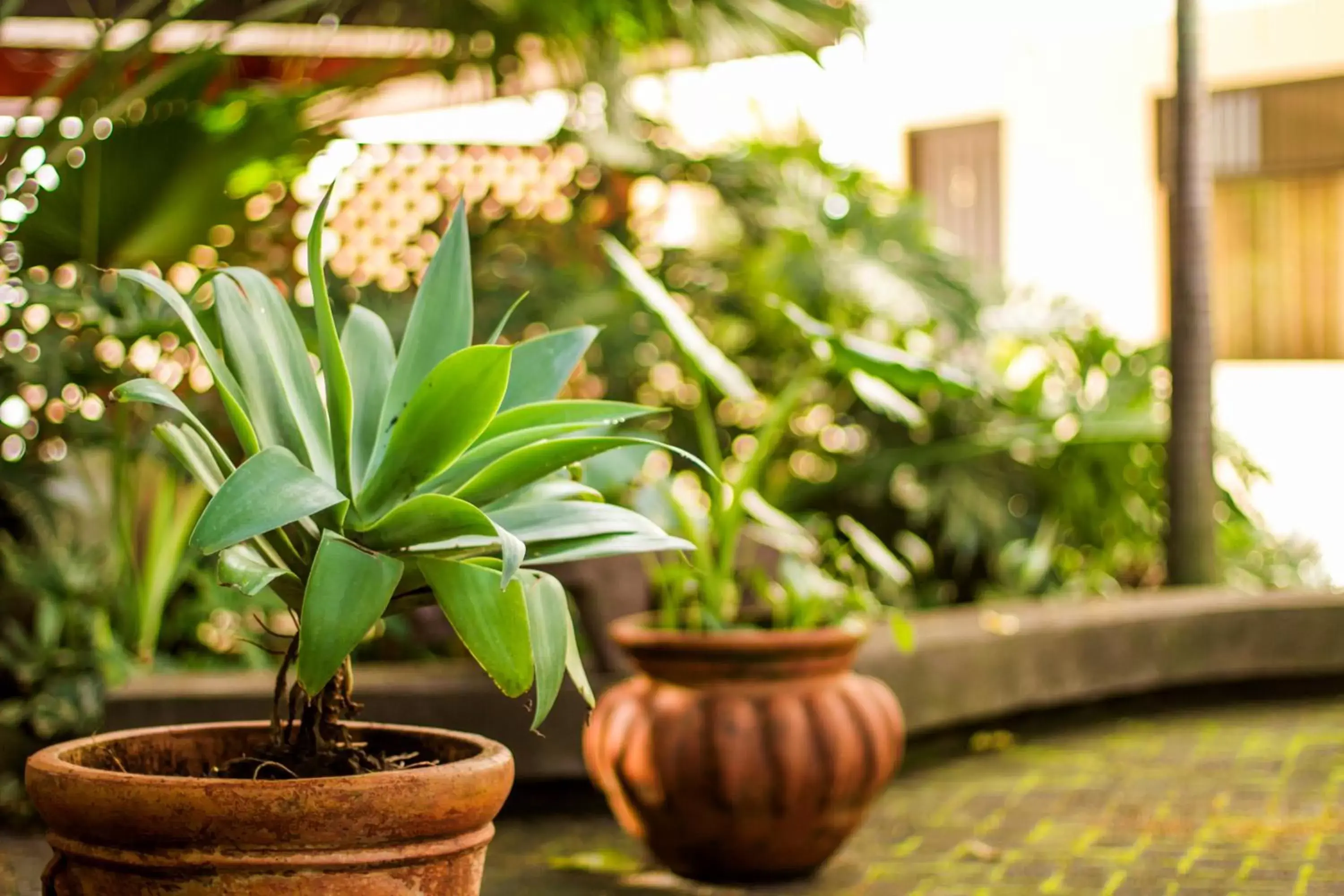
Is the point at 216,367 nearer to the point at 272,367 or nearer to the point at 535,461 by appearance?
the point at 272,367

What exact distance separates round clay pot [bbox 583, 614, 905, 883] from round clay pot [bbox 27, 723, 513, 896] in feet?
5.32

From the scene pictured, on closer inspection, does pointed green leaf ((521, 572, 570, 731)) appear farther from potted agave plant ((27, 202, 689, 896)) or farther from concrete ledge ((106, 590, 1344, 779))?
concrete ledge ((106, 590, 1344, 779))

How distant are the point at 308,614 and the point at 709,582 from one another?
6.80 feet

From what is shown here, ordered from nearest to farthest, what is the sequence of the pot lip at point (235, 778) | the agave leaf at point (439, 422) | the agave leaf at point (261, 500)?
the agave leaf at point (261, 500), the pot lip at point (235, 778), the agave leaf at point (439, 422)

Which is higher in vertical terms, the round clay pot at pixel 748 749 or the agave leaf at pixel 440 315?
the agave leaf at pixel 440 315

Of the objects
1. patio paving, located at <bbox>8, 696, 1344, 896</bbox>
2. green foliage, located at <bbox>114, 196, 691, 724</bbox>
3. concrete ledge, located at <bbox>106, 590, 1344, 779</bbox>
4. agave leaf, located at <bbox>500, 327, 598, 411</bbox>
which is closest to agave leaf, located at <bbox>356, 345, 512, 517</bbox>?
green foliage, located at <bbox>114, 196, 691, 724</bbox>

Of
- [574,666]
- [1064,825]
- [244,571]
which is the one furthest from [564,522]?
[1064,825]

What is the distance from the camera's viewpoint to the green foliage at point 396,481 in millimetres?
1843

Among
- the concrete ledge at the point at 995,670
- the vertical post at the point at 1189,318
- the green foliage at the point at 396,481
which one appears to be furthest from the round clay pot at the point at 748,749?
the vertical post at the point at 1189,318

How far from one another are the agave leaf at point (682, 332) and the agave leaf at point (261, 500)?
1798 mm

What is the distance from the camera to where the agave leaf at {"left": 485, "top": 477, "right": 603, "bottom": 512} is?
83.3 inches

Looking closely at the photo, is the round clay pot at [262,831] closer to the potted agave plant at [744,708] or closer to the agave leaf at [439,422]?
the agave leaf at [439,422]

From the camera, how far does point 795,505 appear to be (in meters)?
6.37

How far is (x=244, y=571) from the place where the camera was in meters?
1.87
